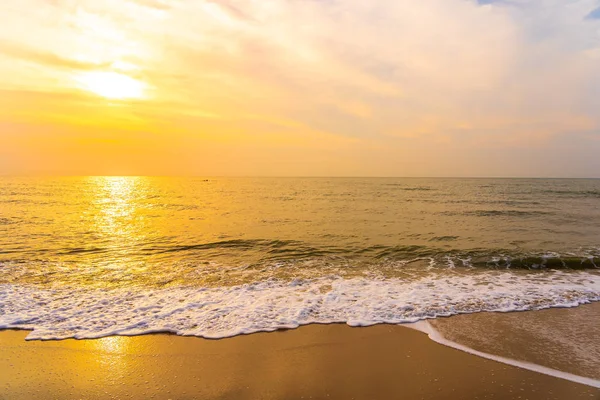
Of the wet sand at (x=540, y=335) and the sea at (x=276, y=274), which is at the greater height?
the wet sand at (x=540, y=335)

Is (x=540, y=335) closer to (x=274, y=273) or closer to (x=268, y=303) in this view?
(x=268, y=303)

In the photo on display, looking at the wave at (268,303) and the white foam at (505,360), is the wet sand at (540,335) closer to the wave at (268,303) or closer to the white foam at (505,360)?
the white foam at (505,360)

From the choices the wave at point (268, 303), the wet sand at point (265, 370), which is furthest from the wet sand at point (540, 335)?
the wet sand at point (265, 370)

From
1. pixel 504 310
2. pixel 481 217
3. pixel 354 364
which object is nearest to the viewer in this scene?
pixel 354 364

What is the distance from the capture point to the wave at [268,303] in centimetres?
747

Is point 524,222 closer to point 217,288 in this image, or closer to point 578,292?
point 578,292

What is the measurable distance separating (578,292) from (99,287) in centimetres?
1401

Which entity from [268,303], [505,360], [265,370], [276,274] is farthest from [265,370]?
[276,274]

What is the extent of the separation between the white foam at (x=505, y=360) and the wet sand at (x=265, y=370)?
0.15 metres

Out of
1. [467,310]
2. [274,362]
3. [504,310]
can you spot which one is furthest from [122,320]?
[504,310]

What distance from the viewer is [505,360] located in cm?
585

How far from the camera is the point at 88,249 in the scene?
53.0 feet

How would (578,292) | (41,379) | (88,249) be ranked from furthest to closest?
(88,249)
(578,292)
(41,379)

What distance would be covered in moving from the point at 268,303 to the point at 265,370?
11.0 ft
